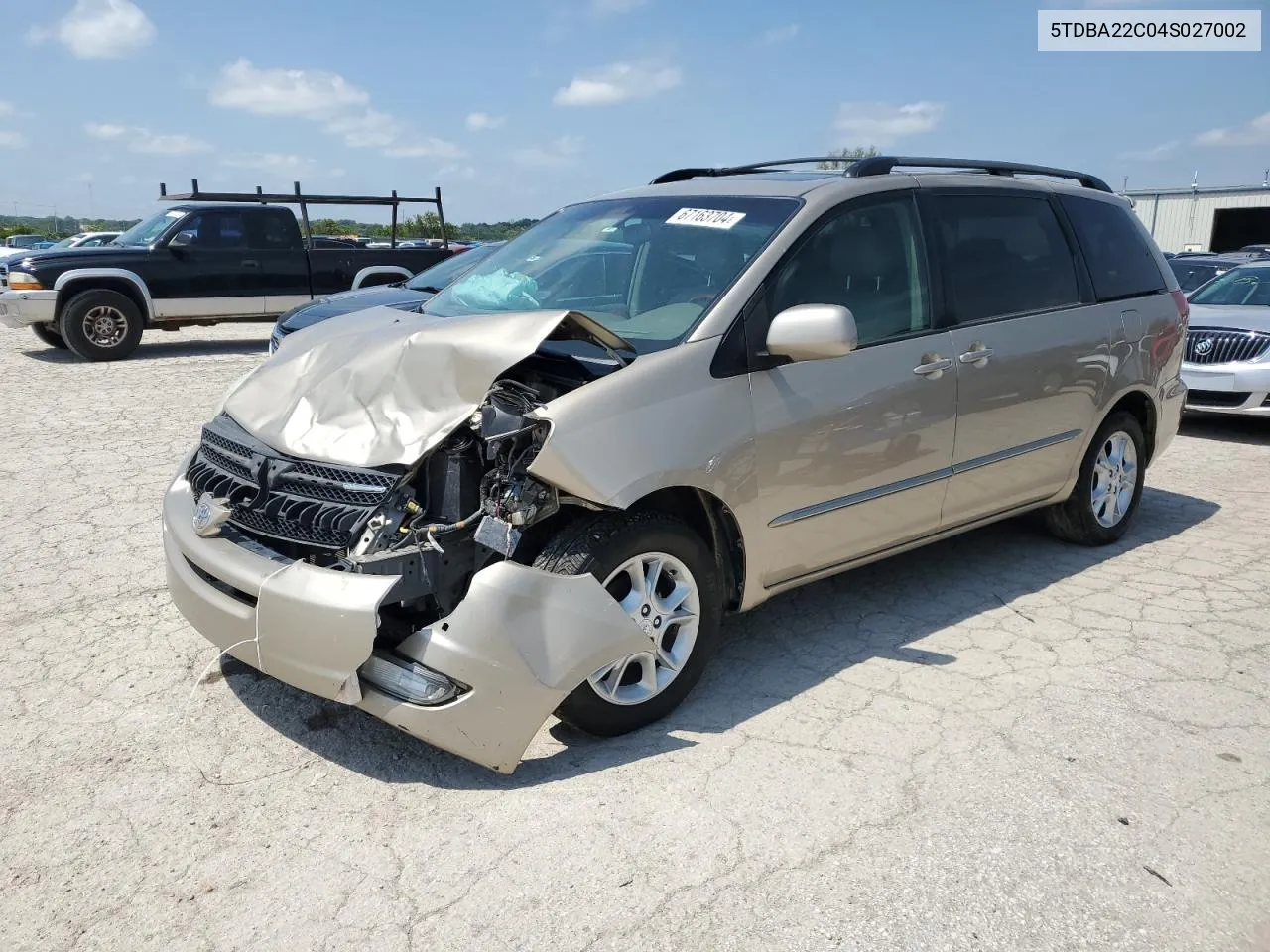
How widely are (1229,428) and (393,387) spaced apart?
874 centimetres

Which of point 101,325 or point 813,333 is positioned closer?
point 813,333

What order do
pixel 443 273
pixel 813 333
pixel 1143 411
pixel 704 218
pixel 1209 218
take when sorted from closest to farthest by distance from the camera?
pixel 813 333 → pixel 704 218 → pixel 1143 411 → pixel 443 273 → pixel 1209 218

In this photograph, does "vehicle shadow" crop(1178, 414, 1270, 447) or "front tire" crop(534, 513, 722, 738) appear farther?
"vehicle shadow" crop(1178, 414, 1270, 447)

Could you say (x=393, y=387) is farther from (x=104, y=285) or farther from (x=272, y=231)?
(x=272, y=231)

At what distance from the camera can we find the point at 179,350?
1365cm

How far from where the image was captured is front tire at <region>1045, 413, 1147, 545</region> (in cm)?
524

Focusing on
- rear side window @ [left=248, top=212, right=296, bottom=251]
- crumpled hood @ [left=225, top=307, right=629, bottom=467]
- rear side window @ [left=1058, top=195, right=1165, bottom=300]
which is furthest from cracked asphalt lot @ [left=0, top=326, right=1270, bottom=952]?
rear side window @ [left=248, top=212, right=296, bottom=251]

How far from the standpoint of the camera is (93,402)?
925 centimetres

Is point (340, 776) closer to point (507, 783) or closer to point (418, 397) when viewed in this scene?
point (507, 783)

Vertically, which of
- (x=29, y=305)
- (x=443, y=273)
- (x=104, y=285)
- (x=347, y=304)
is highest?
(x=443, y=273)

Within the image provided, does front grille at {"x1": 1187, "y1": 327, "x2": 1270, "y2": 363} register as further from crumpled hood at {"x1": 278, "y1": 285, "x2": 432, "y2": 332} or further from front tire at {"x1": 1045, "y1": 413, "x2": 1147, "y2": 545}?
crumpled hood at {"x1": 278, "y1": 285, "x2": 432, "y2": 332}

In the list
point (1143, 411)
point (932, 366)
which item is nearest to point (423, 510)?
point (932, 366)

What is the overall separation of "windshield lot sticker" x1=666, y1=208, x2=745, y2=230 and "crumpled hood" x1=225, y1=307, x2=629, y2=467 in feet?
2.79

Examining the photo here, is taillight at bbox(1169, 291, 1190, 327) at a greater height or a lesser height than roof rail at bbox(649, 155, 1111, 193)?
lesser
